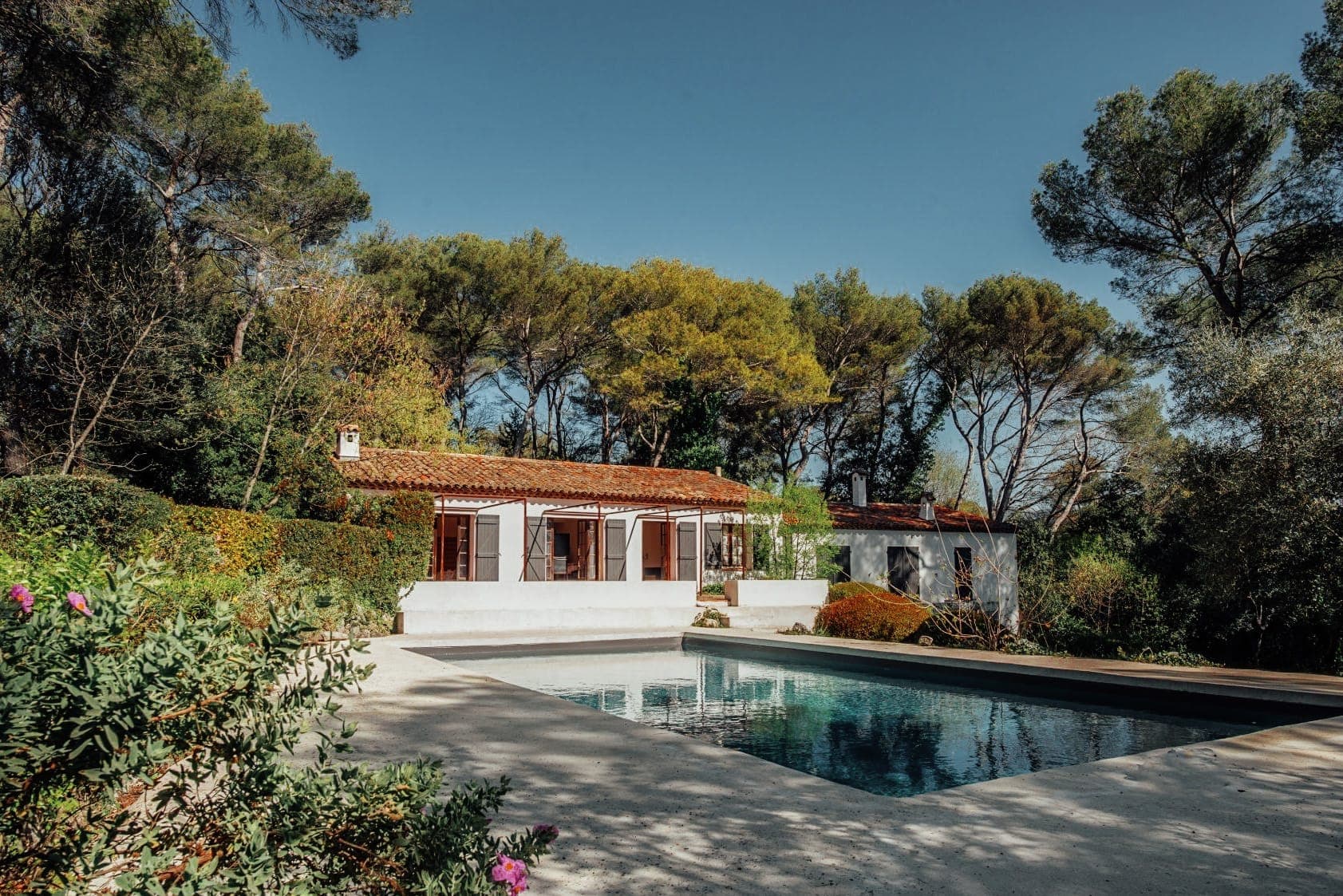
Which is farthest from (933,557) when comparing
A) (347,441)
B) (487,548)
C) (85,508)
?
(85,508)

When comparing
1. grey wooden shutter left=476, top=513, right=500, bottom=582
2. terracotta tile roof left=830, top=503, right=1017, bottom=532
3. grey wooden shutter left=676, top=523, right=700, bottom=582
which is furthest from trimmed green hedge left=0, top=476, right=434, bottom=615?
terracotta tile roof left=830, top=503, right=1017, bottom=532

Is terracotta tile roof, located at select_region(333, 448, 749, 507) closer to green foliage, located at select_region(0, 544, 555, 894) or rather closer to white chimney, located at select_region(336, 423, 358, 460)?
white chimney, located at select_region(336, 423, 358, 460)

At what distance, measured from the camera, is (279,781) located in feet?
6.86

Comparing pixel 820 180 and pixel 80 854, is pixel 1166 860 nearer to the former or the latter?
pixel 80 854

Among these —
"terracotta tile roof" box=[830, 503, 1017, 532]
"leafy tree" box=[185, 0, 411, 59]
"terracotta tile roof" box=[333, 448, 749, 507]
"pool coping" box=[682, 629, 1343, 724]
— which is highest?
"leafy tree" box=[185, 0, 411, 59]

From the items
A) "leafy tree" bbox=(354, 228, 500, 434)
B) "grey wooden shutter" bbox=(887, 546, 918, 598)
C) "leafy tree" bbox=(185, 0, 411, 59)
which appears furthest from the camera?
"leafy tree" bbox=(354, 228, 500, 434)

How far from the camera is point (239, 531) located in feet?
44.6

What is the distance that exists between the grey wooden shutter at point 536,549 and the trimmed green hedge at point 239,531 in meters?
3.92

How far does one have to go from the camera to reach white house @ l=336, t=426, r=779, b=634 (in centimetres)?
1692

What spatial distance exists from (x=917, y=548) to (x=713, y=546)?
693cm

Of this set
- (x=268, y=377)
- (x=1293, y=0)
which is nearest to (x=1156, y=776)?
(x=268, y=377)

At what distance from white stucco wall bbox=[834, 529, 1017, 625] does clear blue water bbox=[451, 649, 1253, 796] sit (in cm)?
1186

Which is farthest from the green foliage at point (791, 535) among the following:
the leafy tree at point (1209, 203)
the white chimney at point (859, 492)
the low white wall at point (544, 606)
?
the leafy tree at point (1209, 203)

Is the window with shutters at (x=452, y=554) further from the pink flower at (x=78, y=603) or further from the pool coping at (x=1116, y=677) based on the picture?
the pink flower at (x=78, y=603)
